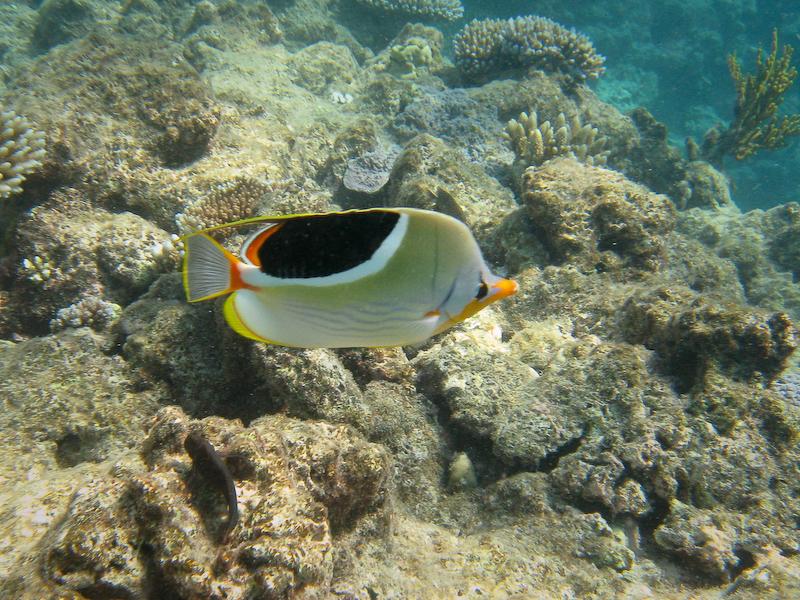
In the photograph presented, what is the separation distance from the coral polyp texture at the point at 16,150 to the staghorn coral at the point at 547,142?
5.39m

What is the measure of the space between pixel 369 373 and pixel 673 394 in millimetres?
2148

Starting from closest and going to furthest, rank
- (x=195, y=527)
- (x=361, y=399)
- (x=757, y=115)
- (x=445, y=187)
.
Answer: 1. (x=195, y=527)
2. (x=361, y=399)
3. (x=445, y=187)
4. (x=757, y=115)

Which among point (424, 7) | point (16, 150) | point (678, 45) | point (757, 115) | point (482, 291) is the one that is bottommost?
point (16, 150)

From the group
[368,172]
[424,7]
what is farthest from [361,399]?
[424,7]

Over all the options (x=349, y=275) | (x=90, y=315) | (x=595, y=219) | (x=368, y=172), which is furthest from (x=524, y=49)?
(x=349, y=275)

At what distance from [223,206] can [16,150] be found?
5.37ft

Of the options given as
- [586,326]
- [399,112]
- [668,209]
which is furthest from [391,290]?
[399,112]

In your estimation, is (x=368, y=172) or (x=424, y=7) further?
(x=424, y=7)

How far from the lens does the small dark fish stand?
1.68 metres

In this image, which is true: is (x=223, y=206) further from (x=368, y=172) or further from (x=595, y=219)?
(x=595, y=219)

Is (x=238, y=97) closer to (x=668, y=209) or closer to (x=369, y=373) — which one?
(x=369, y=373)

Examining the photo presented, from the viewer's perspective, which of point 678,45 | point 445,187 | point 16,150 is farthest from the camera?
point 678,45

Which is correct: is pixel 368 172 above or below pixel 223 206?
above

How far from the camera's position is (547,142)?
609 cm
